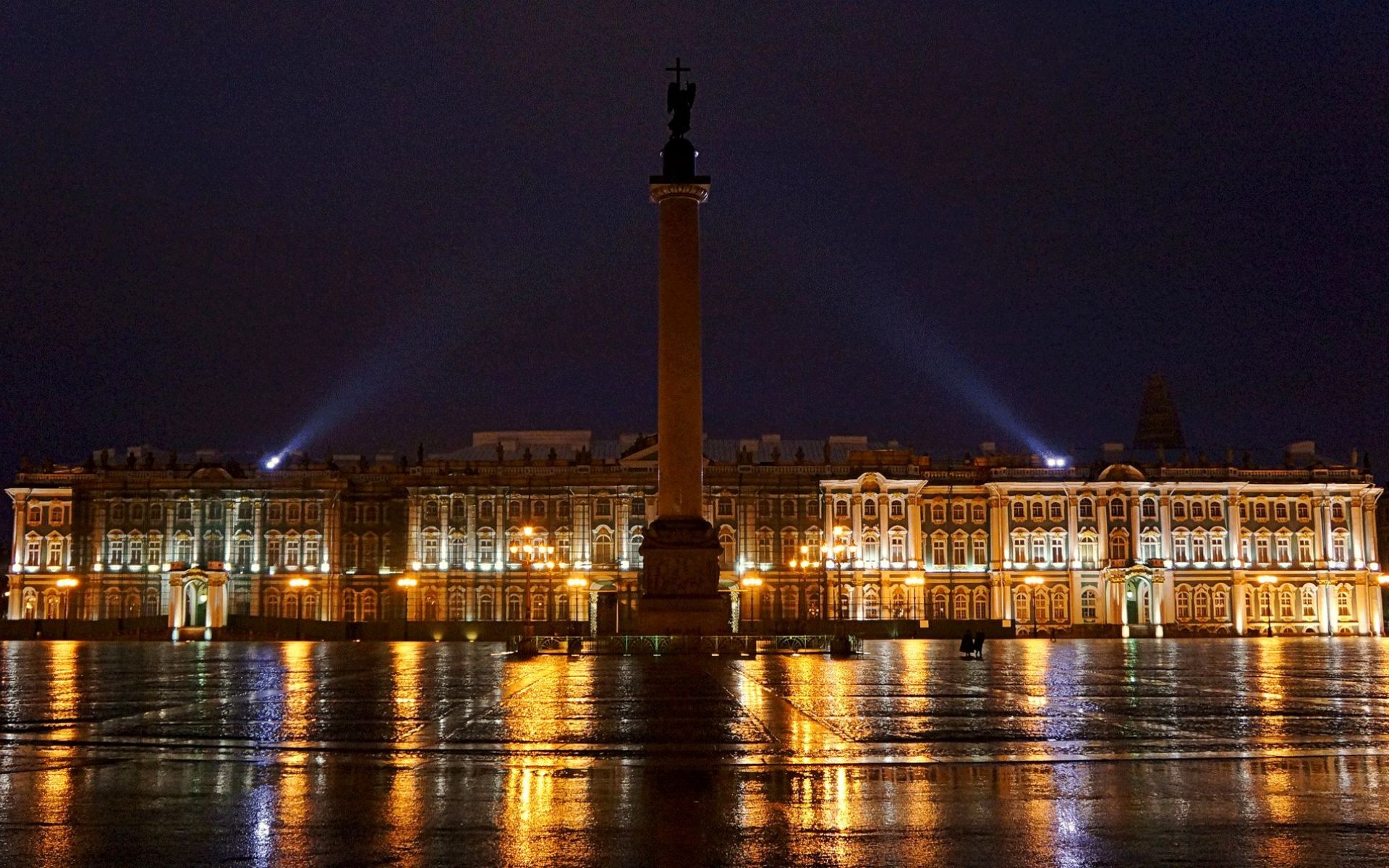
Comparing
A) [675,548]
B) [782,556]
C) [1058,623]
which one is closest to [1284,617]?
[1058,623]

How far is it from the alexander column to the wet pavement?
61.9ft

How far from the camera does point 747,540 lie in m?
99.4

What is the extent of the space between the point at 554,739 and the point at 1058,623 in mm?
83460

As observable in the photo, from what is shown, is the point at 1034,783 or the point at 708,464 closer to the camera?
the point at 1034,783

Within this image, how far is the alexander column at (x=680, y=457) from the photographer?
160 ft

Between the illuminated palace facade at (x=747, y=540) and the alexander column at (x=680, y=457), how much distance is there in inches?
1895

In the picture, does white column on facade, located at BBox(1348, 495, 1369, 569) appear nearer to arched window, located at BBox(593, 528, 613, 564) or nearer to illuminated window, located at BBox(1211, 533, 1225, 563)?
illuminated window, located at BBox(1211, 533, 1225, 563)

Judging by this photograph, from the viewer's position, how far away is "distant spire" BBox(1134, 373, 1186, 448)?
130m

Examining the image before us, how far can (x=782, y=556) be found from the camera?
99.6 m

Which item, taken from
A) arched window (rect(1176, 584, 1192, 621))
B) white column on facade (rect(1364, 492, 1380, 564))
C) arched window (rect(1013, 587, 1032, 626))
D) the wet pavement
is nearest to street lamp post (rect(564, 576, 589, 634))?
arched window (rect(1013, 587, 1032, 626))

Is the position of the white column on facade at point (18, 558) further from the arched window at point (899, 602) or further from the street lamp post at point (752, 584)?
the arched window at point (899, 602)

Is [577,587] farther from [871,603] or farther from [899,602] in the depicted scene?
[899,602]

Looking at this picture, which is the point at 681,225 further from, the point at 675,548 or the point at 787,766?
the point at 787,766

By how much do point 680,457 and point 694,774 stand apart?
1350 inches
